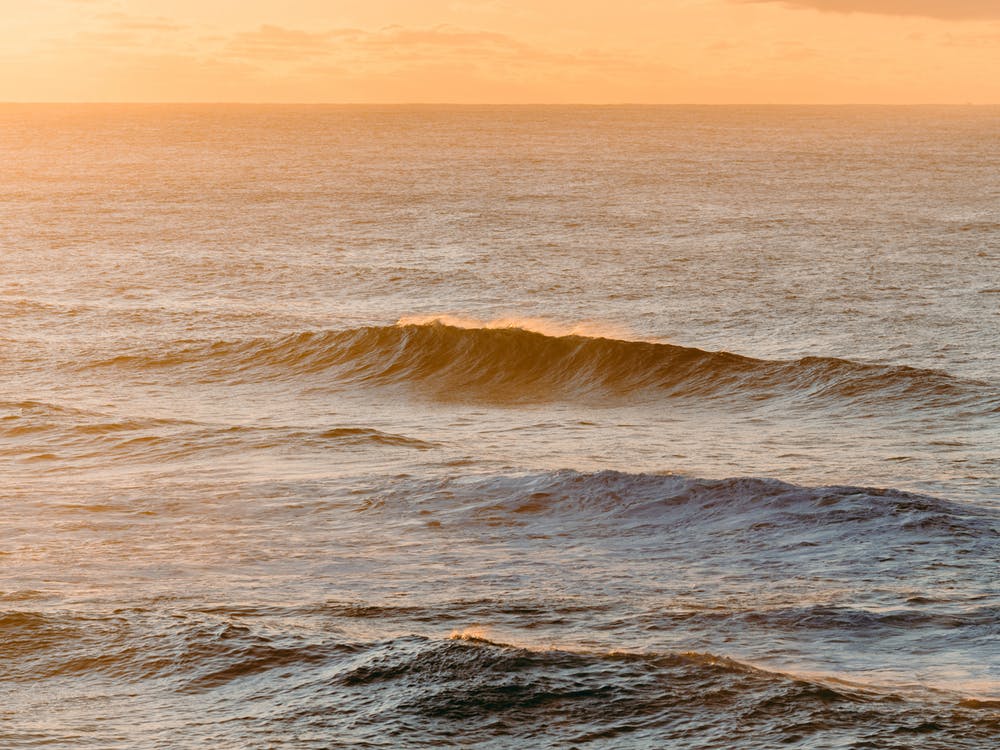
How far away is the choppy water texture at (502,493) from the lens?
11.8m

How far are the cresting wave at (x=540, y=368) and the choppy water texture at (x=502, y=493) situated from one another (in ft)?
0.44

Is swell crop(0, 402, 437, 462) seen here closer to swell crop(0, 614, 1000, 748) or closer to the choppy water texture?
the choppy water texture

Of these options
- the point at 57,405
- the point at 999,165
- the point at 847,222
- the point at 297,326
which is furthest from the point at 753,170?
the point at 57,405

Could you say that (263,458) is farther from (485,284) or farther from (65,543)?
(485,284)

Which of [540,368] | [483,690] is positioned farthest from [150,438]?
[483,690]

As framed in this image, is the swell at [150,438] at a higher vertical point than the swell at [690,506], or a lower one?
lower

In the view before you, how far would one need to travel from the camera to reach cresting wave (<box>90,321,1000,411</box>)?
29391 millimetres

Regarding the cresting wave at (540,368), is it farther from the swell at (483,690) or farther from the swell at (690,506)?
the swell at (483,690)

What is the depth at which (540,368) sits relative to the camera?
111 ft

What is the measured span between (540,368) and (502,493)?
1369 centimetres

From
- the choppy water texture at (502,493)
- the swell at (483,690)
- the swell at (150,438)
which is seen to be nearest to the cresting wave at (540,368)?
the choppy water texture at (502,493)

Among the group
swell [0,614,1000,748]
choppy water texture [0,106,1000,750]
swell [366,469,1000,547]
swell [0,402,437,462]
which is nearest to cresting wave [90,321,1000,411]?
choppy water texture [0,106,1000,750]

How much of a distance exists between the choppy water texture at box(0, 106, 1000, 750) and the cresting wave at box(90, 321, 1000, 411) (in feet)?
0.44

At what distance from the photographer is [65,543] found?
18.0m
